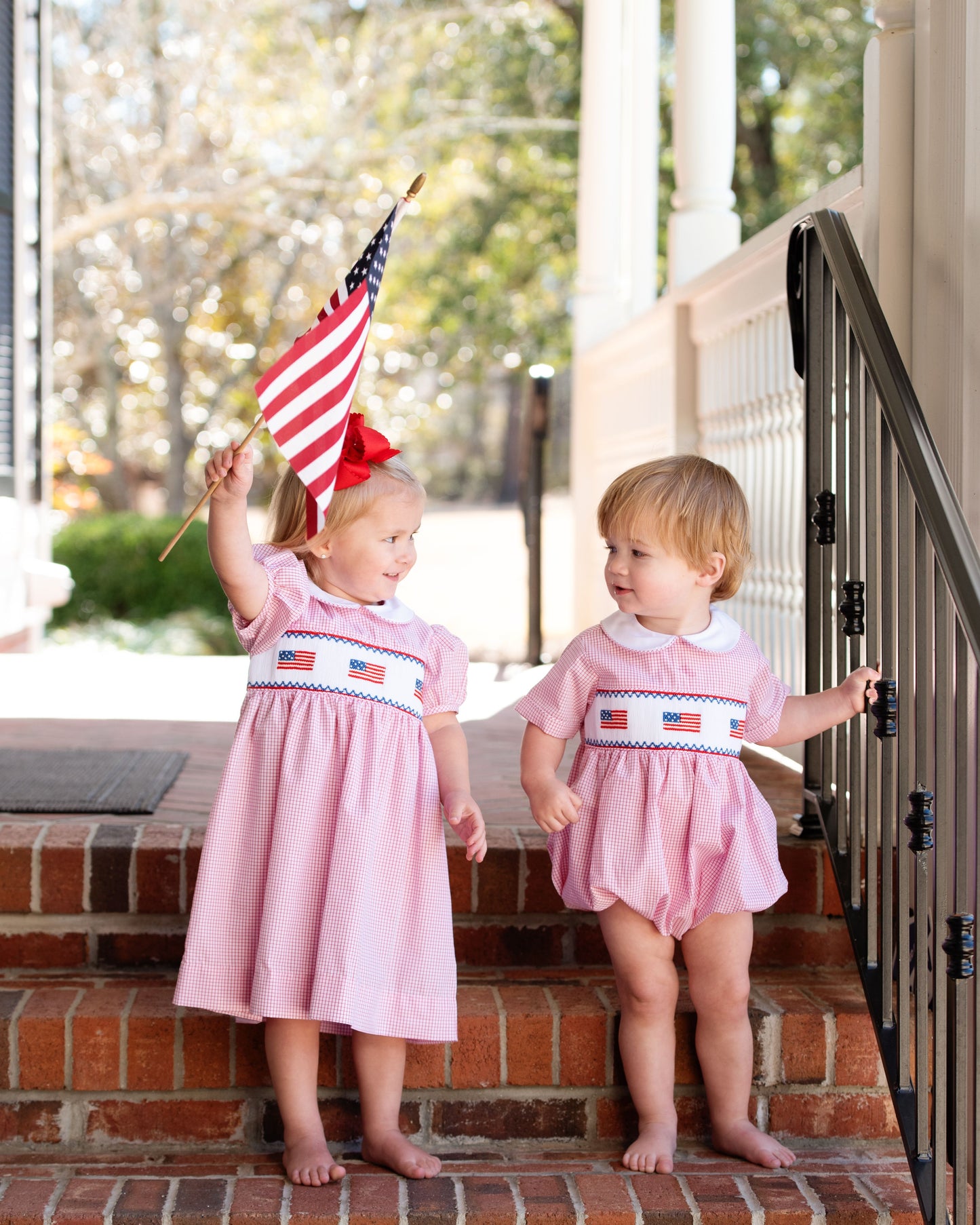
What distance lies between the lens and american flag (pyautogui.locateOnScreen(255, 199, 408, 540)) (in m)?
2.13

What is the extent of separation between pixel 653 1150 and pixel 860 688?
2.91ft

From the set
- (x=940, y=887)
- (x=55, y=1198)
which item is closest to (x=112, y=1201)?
(x=55, y=1198)

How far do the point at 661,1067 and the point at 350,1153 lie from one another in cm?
58

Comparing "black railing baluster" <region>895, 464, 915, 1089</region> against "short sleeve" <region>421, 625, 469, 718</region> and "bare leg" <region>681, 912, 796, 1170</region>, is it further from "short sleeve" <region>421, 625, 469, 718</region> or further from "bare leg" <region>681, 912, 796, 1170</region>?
"short sleeve" <region>421, 625, 469, 718</region>

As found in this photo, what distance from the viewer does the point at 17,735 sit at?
13.4 feet

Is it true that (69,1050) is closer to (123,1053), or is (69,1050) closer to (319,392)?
(123,1053)

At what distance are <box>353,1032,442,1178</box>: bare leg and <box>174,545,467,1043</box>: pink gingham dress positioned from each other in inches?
3.0

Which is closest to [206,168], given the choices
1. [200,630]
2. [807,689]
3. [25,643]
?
[200,630]

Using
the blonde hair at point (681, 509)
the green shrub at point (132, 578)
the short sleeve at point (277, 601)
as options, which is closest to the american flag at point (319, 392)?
the short sleeve at point (277, 601)

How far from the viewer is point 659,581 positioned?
2359 millimetres

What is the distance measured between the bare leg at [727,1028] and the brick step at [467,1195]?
39 millimetres

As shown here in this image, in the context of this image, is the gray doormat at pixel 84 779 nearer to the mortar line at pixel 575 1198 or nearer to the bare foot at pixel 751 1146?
the mortar line at pixel 575 1198

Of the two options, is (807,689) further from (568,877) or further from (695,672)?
(568,877)

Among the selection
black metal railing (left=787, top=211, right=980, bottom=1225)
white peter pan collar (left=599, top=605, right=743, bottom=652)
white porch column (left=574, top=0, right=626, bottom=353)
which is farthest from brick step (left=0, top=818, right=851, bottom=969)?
white porch column (left=574, top=0, right=626, bottom=353)
